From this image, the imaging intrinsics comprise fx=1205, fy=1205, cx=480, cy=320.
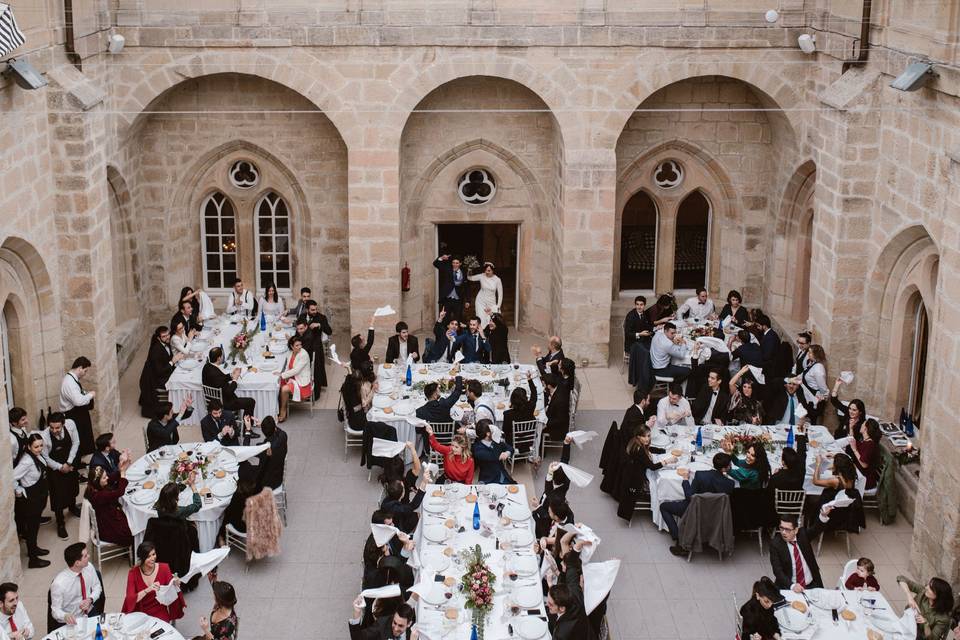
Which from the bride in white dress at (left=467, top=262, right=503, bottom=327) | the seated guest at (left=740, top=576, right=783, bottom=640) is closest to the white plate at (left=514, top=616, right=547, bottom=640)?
the seated guest at (left=740, top=576, right=783, bottom=640)

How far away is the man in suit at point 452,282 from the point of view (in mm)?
22406

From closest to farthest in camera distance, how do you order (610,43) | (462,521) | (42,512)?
(462,521), (42,512), (610,43)

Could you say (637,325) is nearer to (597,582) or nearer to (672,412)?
(672,412)

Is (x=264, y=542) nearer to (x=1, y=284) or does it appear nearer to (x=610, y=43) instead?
(x=1, y=284)

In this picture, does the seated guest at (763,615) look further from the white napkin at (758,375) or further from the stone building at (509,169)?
the white napkin at (758,375)

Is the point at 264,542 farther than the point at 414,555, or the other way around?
the point at 264,542

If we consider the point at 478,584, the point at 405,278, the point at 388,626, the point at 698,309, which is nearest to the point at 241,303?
Answer: the point at 405,278

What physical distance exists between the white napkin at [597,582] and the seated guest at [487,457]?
9.41 ft

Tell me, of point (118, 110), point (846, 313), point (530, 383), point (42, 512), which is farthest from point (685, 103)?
point (42, 512)

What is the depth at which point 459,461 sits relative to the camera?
1578cm

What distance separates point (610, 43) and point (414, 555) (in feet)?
34.9

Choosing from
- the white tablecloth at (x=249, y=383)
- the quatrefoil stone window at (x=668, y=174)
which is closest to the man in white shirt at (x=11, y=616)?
the white tablecloth at (x=249, y=383)

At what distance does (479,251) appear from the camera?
90.4 ft

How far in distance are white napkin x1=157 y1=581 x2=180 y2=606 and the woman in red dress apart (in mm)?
36
